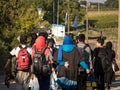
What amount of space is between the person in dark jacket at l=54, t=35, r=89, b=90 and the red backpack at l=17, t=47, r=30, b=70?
52.3 inches

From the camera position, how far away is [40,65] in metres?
10.3

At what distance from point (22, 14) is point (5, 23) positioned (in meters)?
1.91

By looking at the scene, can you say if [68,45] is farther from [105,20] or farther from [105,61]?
[105,20]

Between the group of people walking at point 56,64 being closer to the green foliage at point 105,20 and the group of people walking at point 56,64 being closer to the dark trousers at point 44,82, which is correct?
the dark trousers at point 44,82

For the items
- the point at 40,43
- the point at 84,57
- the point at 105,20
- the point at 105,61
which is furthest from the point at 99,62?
the point at 105,20

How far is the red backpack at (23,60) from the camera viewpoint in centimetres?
1096

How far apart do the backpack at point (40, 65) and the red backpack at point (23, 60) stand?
65 cm

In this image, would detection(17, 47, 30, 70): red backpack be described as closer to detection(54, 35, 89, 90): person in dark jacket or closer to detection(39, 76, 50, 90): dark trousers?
detection(39, 76, 50, 90): dark trousers

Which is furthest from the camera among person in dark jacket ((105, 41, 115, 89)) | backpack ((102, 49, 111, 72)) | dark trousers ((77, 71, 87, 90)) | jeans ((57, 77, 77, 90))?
person in dark jacket ((105, 41, 115, 89))

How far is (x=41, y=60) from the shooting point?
1031 cm

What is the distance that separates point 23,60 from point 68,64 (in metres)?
1.56

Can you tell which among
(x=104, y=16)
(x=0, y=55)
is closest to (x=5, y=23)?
(x=0, y=55)

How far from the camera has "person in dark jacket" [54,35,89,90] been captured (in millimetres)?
9727

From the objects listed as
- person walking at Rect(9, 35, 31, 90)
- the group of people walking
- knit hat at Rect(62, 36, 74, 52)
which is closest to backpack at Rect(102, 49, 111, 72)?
the group of people walking
